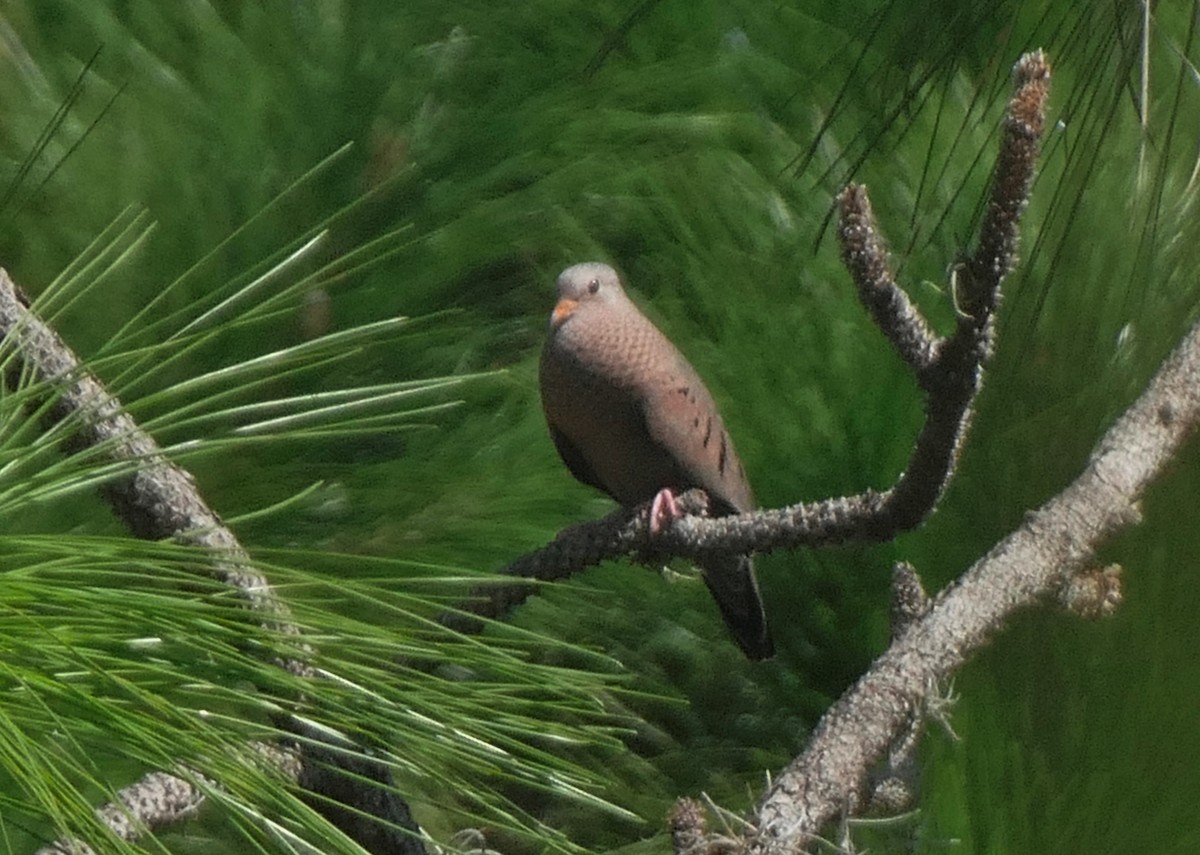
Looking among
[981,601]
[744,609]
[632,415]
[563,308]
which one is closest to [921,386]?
[981,601]

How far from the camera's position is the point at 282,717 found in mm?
493

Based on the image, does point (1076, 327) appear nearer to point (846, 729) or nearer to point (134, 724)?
point (846, 729)

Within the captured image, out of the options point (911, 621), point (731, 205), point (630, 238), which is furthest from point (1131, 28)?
point (630, 238)

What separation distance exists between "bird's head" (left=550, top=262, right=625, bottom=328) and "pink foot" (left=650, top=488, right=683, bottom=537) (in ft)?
0.61

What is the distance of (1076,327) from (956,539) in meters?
0.12

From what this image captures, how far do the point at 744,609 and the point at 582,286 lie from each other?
0.72ft

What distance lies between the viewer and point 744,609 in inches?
34.3

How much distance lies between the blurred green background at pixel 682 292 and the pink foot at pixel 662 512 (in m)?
0.07

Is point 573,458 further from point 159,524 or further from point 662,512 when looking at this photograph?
point 159,524

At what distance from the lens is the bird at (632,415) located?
926mm

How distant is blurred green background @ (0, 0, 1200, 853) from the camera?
77 centimetres

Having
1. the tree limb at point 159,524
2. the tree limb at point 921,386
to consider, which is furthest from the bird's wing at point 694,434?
the tree limb at point 159,524

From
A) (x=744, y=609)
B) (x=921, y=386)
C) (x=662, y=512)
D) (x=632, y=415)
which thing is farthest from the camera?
(x=632, y=415)

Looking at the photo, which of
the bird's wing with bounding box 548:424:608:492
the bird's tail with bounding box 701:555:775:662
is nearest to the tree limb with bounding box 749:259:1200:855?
the bird's tail with bounding box 701:555:775:662
